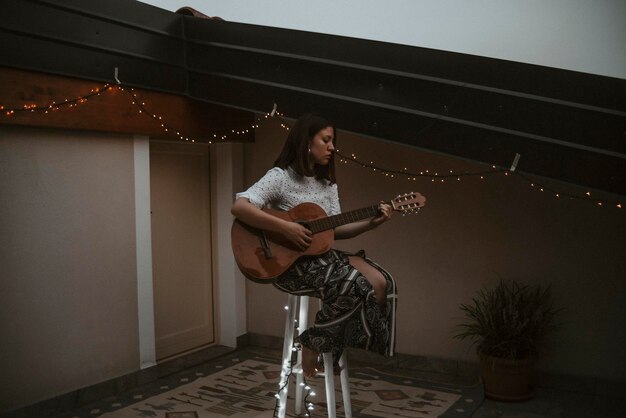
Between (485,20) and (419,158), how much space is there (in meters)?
1.13

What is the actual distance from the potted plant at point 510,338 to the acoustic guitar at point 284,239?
1579mm

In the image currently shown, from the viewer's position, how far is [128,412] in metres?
4.09

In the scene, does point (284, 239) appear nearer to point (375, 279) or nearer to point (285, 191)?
point (285, 191)

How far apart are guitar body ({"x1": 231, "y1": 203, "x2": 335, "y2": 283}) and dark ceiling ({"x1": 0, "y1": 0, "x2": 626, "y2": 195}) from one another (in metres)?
0.82

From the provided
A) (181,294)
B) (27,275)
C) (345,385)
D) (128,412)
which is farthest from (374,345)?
(181,294)

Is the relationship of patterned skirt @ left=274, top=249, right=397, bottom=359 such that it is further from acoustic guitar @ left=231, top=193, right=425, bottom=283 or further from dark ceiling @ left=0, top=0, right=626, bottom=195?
dark ceiling @ left=0, top=0, right=626, bottom=195

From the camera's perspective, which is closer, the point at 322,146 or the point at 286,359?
the point at 322,146

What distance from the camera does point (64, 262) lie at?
13.5 feet

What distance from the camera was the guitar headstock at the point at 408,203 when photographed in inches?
122

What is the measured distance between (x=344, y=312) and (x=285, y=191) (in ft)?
2.17

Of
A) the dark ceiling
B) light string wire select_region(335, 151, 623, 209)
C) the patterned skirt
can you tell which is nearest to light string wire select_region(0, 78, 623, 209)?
light string wire select_region(335, 151, 623, 209)

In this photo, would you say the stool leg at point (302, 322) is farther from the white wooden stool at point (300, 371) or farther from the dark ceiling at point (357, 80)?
the dark ceiling at point (357, 80)

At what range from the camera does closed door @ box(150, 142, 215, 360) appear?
5206mm

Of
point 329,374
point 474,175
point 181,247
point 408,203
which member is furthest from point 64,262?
point 474,175
